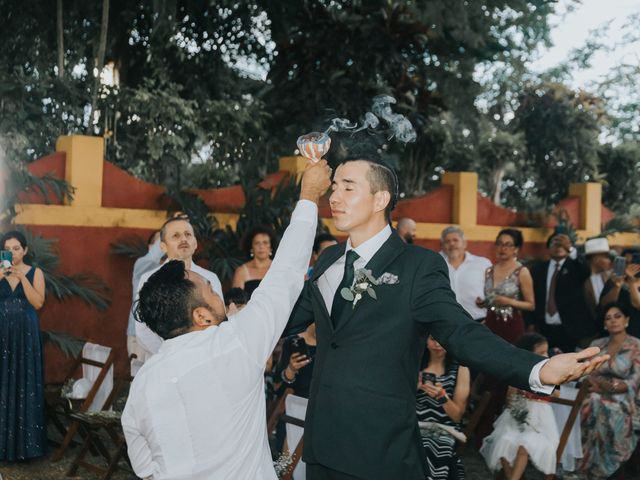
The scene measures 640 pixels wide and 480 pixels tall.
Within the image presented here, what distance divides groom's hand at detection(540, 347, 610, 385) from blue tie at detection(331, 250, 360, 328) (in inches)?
29.0

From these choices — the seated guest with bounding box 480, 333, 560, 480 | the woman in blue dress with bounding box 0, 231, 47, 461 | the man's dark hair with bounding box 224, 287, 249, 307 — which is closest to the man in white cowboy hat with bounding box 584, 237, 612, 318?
the seated guest with bounding box 480, 333, 560, 480

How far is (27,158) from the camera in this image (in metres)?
12.3

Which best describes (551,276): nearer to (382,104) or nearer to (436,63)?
(382,104)

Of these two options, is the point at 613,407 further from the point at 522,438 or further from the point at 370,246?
the point at 370,246

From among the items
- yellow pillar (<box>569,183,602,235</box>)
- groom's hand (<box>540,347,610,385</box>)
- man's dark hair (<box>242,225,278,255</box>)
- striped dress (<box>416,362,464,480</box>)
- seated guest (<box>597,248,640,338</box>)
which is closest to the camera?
groom's hand (<box>540,347,610,385</box>)

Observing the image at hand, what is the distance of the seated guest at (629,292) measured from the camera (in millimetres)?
7594

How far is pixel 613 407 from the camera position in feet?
22.6

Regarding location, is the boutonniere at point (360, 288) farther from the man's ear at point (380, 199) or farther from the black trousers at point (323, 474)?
the black trousers at point (323, 474)

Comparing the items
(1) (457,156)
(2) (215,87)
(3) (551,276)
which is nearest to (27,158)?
(2) (215,87)

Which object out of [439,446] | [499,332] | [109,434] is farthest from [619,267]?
[109,434]

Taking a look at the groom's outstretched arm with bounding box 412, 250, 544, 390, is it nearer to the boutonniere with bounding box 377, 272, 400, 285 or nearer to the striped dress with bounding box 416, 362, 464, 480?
the boutonniere with bounding box 377, 272, 400, 285

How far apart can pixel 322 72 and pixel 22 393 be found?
772 centimetres

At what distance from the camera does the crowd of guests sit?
19.4 feet

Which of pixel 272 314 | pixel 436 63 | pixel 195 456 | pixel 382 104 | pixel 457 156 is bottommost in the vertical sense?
pixel 195 456
